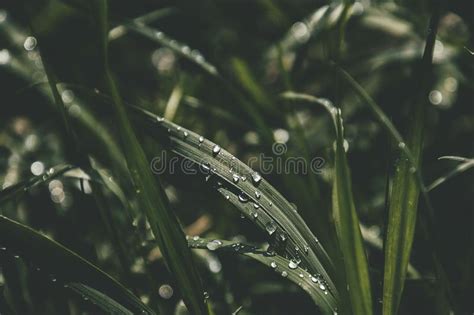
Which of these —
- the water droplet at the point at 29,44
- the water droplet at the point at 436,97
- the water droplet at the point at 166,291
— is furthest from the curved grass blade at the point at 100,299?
the water droplet at the point at 436,97

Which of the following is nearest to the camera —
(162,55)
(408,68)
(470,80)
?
(470,80)

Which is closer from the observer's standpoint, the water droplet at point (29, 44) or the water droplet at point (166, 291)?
the water droplet at point (166, 291)

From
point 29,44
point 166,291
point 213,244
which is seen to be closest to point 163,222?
point 213,244

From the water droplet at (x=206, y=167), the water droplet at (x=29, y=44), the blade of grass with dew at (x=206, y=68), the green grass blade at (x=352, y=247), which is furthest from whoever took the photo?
the water droplet at (x=29, y=44)

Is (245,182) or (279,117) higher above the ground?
(279,117)

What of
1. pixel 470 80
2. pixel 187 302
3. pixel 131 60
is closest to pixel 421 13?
pixel 470 80

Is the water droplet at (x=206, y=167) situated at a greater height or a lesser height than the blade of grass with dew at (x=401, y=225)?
greater

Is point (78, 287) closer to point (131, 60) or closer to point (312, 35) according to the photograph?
point (312, 35)

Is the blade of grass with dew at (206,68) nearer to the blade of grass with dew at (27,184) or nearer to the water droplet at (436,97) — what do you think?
the blade of grass with dew at (27,184)

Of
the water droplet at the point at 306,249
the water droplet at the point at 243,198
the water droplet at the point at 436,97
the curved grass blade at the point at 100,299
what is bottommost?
the curved grass blade at the point at 100,299
